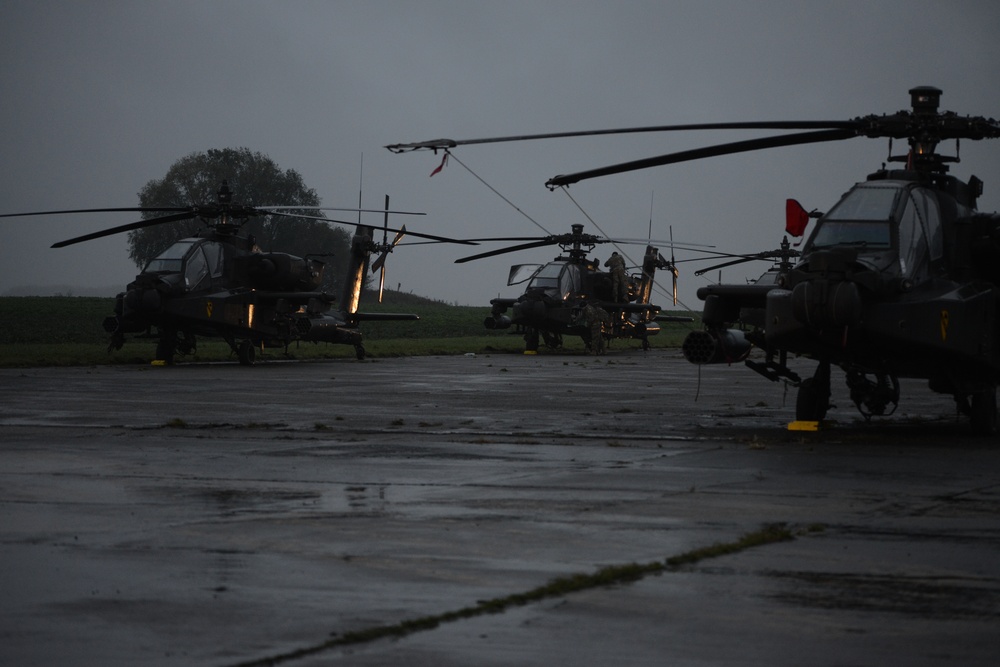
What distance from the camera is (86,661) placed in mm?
4223

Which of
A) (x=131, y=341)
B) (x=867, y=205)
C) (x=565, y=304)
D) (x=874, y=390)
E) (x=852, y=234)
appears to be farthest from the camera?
(x=131, y=341)

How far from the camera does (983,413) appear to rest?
1369 cm

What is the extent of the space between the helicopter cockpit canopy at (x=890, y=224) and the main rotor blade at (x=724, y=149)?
63 centimetres

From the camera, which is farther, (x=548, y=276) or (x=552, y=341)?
(x=552, y=341)

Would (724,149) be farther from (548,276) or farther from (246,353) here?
(548,276)

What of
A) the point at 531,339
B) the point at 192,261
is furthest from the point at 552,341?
the point at 192,261

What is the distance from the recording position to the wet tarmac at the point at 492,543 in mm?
4543

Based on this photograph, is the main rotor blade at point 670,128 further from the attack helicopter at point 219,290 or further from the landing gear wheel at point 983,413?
the attack helicopter at point 219,290

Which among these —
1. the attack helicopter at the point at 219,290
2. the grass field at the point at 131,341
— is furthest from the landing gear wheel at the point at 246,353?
the grass field at the point at 131,341

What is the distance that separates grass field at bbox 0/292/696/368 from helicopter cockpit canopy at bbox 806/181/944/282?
18327mm

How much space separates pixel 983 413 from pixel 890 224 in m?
2.23

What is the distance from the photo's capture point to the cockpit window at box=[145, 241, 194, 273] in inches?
1154

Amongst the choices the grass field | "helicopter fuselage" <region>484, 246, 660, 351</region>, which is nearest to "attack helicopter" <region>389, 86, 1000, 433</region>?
the grass field

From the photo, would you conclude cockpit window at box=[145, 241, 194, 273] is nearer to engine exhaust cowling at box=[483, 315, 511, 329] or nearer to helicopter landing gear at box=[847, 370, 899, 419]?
engine exhaust cowling at box=[483, 315, 511, 329]
